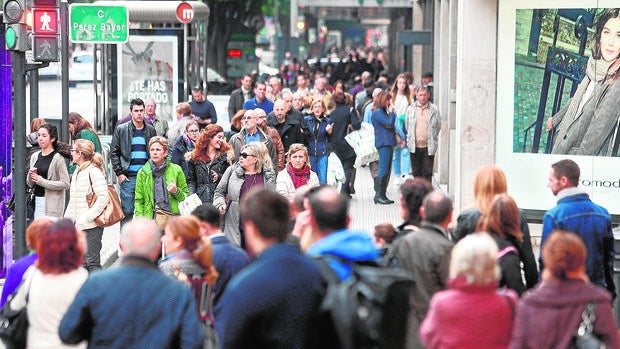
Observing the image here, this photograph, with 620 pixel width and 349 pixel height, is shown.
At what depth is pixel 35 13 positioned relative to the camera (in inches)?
579

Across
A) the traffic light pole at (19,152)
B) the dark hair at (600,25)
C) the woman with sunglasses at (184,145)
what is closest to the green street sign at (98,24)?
the woman with sunglasses at (184,145)

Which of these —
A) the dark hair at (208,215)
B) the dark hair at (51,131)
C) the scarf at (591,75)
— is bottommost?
the dark hair at (208,215)

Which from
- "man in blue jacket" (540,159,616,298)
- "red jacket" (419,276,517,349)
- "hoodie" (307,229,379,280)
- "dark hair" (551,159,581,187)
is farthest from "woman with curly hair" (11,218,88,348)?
"dark hair" (551,159,581,187)

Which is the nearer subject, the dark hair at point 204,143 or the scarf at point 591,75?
the dark hair at point 204,143

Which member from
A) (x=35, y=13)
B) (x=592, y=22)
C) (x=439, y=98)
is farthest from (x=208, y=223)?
(x=439, y=98)

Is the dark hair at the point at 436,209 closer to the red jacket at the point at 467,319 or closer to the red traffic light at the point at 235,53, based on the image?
the red jacket at the point at 467,319

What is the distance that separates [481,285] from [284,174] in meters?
7.15

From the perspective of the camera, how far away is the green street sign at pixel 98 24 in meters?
20.2

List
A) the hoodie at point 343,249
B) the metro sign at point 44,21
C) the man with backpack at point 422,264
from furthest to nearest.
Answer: the metro sign at point 44,21 < the man with backpack at point 422,264 < the hoodie at point 343,249

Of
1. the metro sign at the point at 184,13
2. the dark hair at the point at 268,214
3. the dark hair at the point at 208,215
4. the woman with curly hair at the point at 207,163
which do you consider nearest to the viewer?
the dark hair at the point at 268,214

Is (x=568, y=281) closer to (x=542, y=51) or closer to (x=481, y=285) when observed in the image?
(x=481, y=285)

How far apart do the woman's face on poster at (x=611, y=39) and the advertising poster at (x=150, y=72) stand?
43.1 ft

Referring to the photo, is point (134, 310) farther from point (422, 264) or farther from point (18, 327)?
point (422, 264)

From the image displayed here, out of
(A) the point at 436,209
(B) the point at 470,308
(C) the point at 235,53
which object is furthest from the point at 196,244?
(C) the point at 235,53
